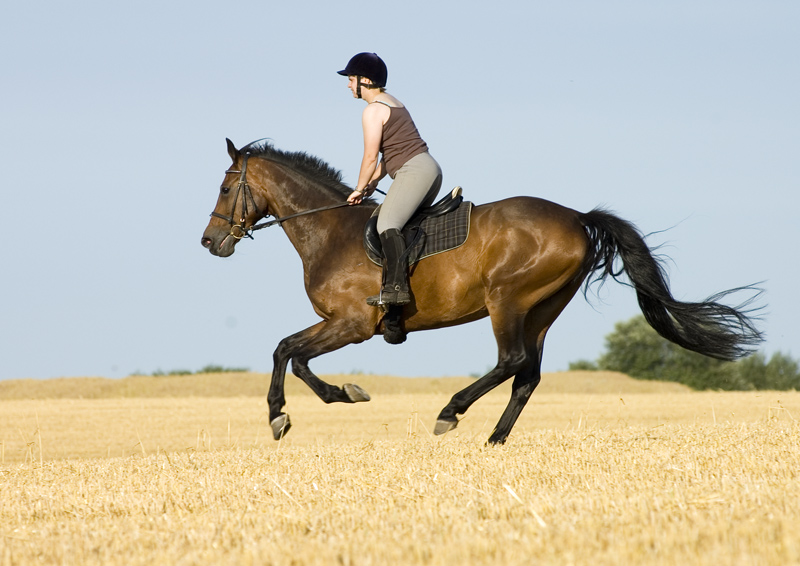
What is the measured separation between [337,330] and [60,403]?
21.4 meters

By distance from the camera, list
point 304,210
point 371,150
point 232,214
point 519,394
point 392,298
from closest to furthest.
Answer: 1. point 392,298
2. point 371,150
3. point 519,394
4. point 304,210
5. point 232,214

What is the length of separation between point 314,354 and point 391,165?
69.1 inches

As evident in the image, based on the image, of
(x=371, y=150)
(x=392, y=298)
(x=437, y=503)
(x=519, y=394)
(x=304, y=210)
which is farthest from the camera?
(x=304, y=210)

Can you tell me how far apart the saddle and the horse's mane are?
0.91 m

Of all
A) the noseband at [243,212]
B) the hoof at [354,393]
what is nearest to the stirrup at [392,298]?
the hoof at [354,393]

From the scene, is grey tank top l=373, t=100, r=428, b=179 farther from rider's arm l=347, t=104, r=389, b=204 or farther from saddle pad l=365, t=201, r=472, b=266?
saddle pad l=365, t=201, r=472, b=266

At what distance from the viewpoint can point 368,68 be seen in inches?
325

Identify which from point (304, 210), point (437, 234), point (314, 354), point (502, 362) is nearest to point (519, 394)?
point (502, 362)

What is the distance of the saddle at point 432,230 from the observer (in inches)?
314

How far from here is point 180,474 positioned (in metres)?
7.07

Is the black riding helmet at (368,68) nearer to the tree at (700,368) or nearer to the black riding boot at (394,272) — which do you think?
the black riding boot at (394,272)

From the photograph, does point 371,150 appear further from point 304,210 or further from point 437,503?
point 437,503

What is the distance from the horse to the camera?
313 inches

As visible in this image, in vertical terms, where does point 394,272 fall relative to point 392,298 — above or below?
above
